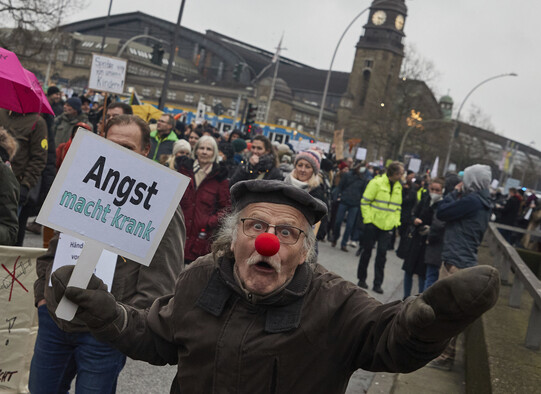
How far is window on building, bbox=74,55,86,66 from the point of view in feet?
326

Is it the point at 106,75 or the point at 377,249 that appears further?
the point at 106,75

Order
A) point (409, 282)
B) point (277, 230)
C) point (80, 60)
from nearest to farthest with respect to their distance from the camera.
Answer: point (277, 230), point (409, 282), point (80, 60)

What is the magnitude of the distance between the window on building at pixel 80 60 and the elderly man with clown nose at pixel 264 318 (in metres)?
102

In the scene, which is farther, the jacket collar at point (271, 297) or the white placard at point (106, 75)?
the white placard at point (106, 75)

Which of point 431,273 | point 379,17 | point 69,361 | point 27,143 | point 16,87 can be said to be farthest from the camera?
point 379,17

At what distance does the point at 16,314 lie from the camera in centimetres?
393

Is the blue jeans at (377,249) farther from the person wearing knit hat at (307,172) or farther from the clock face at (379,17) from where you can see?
the clock face at (379,17)

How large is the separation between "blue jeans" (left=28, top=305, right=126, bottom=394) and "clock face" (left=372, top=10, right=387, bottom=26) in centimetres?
9529

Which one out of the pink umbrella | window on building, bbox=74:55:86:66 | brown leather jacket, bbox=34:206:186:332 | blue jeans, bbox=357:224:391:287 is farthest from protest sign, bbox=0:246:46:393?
window on building, bbox=74:55:86:66

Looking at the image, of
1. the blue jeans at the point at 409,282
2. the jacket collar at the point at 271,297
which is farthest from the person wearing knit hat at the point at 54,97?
the jacket collar at the point at 271,297

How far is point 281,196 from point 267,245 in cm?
28

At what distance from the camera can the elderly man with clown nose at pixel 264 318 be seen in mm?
2178

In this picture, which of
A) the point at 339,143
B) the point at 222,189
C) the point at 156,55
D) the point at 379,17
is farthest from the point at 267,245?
the point at 379,17

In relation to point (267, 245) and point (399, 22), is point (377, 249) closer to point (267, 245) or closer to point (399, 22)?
point (267, 245)
